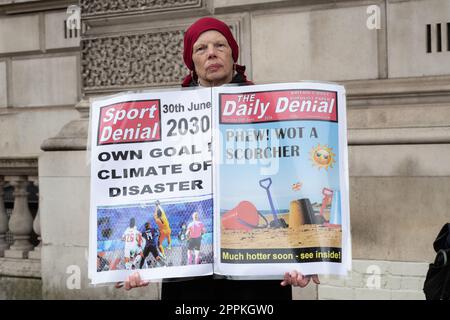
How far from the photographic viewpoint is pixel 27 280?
22.5 feet

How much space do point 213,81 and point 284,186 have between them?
0.51 meters

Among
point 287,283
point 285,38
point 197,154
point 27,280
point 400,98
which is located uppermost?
point 285,38

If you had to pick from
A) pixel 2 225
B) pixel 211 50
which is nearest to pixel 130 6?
pixel 2 225

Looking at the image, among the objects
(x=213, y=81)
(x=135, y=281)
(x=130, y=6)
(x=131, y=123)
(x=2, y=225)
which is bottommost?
(x=2, y=225)

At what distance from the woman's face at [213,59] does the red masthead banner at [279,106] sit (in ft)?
0.40

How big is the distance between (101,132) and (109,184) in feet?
0.66

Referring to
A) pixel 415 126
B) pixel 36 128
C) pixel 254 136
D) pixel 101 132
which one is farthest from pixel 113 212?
pixel 36 128

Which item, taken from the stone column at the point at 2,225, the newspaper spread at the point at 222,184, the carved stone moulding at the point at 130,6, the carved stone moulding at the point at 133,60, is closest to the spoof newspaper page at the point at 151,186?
the newspaper spread at the point at 222,184

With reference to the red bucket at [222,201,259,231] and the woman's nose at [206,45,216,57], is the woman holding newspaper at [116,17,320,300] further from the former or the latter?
the red bucket at [222,201,259,231]

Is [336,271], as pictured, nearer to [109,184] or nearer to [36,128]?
[109,184]

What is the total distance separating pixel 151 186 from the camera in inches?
110

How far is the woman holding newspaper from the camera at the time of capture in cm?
281

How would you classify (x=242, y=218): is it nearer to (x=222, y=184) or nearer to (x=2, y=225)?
(x=222, y=184)

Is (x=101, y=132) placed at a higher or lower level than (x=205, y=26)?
lower
